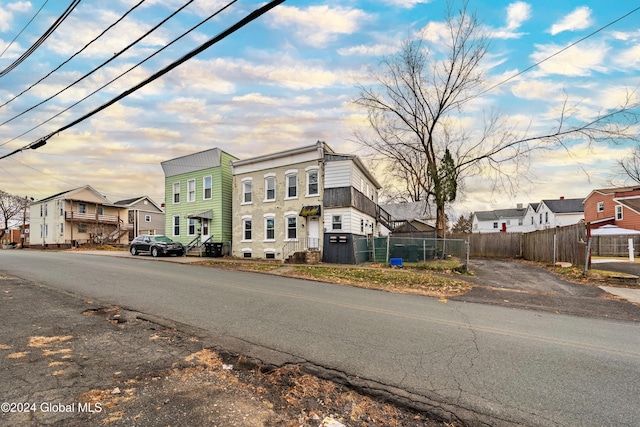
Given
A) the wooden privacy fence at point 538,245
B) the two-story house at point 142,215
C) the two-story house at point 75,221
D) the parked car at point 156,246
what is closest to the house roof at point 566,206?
the wooden privacy fence at point 538,245

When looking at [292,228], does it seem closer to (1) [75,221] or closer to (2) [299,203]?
(2) [299,203]

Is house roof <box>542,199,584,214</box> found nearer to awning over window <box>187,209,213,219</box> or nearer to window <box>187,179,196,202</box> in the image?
awning over window <box>187,209,213,219</box>

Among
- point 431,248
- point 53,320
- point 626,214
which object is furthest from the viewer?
point 626,214

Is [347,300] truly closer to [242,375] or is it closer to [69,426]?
[242,375]

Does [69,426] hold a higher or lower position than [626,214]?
lower

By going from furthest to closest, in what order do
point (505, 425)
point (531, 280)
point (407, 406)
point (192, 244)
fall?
point (192, 244)
point (531, 280)
point (407, 406)
point (505, 425)

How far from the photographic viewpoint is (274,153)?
22.7m

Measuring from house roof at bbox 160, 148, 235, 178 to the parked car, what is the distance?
6.60 m

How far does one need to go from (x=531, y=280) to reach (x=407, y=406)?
1289 centimetres

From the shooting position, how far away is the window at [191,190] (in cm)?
2714

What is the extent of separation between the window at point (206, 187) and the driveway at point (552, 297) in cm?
2056

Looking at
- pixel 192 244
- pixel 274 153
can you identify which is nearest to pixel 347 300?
pixel 274 153

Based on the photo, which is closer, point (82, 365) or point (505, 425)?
point (505, 425)

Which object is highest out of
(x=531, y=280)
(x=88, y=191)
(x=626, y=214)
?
(x=88, y=191)
